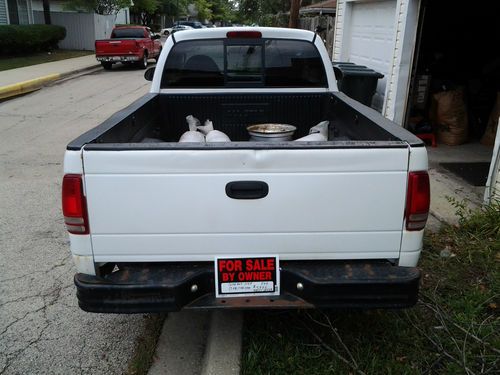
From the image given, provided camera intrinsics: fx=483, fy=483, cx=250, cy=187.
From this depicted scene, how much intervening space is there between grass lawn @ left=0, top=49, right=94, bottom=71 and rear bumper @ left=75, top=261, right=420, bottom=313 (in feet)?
58.9

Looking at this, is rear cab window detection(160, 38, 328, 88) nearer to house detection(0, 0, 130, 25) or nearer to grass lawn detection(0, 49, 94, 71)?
grass lawn detection(0, 49, 94, 71)

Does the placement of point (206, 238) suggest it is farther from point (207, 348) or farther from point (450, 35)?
point (450, 35)

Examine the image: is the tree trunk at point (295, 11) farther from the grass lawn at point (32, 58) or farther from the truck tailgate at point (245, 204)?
the truck tailgate at point (245, 204)

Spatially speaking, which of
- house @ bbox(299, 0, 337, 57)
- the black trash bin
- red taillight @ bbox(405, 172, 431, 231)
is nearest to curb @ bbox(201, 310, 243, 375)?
red taillight @ bbox(405, 172, 431, 231)

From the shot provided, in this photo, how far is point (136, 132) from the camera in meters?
3.74

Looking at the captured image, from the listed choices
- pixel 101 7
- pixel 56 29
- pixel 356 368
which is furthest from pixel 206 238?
pixel 101 7

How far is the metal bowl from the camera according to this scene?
396 centimetres

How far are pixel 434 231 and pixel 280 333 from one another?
7.26 feet

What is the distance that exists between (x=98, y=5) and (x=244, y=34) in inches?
1031

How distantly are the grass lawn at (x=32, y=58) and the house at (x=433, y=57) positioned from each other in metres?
14.6

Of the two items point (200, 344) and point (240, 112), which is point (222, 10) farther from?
point (200, 344)

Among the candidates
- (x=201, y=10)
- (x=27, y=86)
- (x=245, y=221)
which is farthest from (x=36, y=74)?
(x=201, y=10)

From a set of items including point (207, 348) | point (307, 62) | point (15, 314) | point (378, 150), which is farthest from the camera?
point (307, 62)

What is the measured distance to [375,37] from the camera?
9.80 metres
